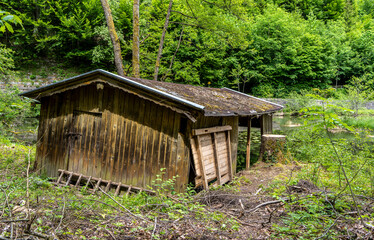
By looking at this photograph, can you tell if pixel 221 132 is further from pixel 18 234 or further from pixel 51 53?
pixel 51 53

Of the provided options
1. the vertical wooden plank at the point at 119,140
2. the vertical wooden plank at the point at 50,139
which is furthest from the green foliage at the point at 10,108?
the vertical wooden plank at the point at 119,140

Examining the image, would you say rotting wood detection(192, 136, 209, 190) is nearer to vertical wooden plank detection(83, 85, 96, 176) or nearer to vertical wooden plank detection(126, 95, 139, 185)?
vertical wooden plank detection(126, 95, 139, 185)

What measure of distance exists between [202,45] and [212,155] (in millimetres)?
21640

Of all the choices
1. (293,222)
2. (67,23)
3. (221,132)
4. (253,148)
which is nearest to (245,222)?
(293,222)

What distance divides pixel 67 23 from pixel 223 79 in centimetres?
1705

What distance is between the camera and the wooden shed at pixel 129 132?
20.4 feet

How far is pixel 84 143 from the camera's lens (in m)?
7.31

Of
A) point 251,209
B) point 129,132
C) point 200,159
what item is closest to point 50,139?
point 129,132

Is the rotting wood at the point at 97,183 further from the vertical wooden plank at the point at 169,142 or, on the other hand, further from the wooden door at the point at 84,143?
the vertical wooden plank at the point at 169,142

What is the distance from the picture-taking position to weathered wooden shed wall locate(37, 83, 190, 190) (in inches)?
248

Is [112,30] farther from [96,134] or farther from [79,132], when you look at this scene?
[96,134]

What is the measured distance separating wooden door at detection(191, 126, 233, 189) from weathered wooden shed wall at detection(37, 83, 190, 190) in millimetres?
386

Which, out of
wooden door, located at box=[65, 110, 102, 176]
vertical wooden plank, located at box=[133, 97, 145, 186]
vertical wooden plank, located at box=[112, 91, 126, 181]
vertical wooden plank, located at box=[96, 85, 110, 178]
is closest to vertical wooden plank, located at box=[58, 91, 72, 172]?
wooden door, located at box=[65, 110, 102, 176]

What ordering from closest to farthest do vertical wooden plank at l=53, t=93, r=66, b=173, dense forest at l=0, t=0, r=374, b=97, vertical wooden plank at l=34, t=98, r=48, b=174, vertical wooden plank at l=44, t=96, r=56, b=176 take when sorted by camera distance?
vertical wooden plank at l=53, t=93, r=66, b=173
vertical wooden plank at l=44, t=96, r=56, b=176
vertical wooden plank at l=34, t=98, r=48, b=174
dense forest at l=0, t=0, r=374, b=97
